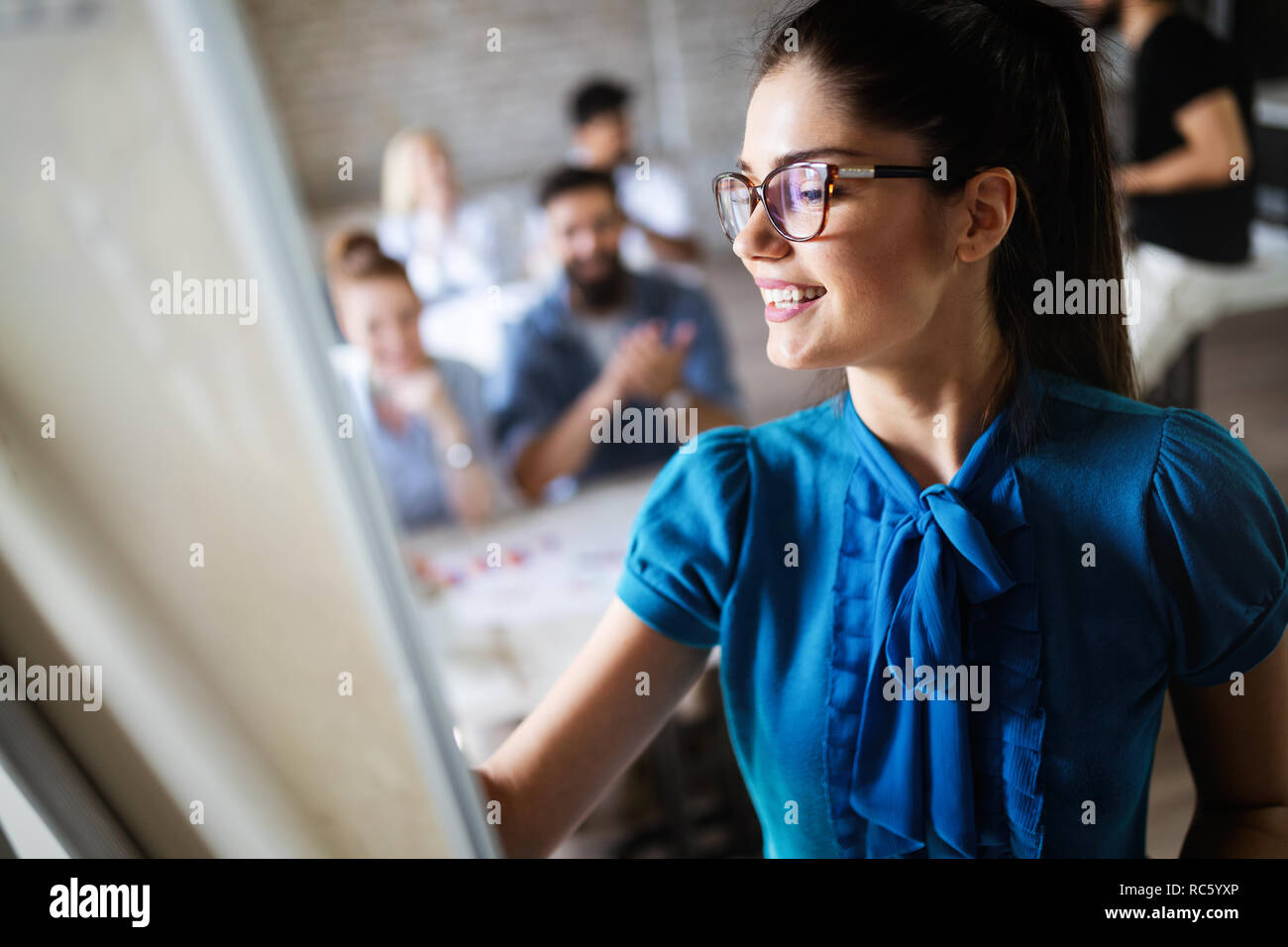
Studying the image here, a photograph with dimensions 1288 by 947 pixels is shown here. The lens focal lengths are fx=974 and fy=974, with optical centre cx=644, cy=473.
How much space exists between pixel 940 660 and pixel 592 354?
2201 millimetres

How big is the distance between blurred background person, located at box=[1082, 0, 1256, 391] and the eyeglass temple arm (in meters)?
0.70

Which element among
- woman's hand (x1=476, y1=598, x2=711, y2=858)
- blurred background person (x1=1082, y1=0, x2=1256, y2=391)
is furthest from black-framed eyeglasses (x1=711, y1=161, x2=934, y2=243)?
blurred background person (x1=1082, y1=0, x2=1256, y2=391)

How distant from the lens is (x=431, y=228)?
4383 millimetres

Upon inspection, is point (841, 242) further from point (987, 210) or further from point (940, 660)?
point (940, 660)

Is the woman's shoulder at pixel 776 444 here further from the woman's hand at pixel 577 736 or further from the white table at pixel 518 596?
the white table at pixel 518 596

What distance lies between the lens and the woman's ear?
600mm

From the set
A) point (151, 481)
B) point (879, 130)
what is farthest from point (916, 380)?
point (151, 481)

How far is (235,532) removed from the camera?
1.91ft

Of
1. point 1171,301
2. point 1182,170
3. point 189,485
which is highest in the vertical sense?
point 1182,170

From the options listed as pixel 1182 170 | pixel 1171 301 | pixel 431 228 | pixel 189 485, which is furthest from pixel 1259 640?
pixel 431 228
